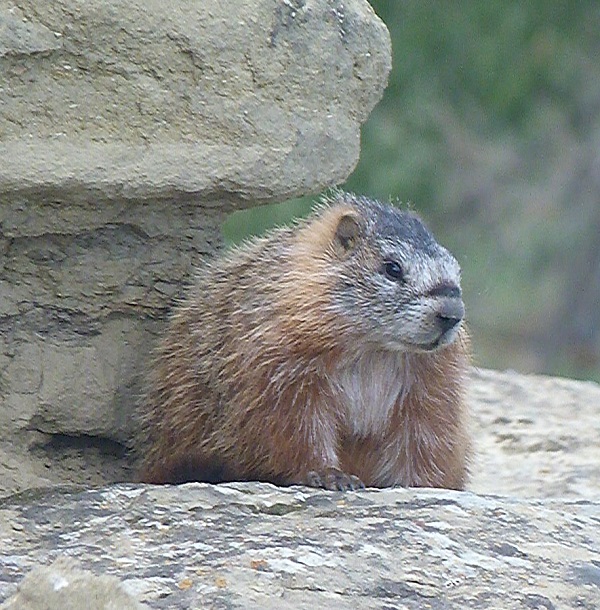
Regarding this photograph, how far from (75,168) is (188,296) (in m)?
0.85

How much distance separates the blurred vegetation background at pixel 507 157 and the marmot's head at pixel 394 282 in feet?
20.7

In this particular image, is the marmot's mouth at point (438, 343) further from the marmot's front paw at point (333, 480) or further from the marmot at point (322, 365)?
the marmot's front paw at point (333, 480)

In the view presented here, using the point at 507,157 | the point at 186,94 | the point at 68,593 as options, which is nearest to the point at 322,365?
the point at 186,94

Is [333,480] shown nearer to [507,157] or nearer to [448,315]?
[448,315]

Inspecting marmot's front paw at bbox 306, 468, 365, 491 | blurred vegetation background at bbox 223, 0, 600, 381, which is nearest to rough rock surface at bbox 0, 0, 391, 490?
marmot's front paw at bbox 306, 468, 365, 491

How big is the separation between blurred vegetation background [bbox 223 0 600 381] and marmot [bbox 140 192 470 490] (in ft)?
20.6

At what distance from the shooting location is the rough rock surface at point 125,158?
351 centimetres

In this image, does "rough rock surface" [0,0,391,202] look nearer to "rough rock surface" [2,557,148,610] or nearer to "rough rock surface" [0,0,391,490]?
"rough rock surface" [0,0,391,490]

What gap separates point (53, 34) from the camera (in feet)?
11.4

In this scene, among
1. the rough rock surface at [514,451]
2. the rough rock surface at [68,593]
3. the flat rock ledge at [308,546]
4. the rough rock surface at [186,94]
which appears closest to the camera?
the rough rock surface at [68,593]

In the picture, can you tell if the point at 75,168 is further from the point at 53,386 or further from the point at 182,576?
the point at 182,576

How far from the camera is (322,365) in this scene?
4012 mm

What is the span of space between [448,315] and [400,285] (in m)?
0.19

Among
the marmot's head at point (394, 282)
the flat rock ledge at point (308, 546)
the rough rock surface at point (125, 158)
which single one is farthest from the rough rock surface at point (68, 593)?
the marmot's head at point (394, 282)
